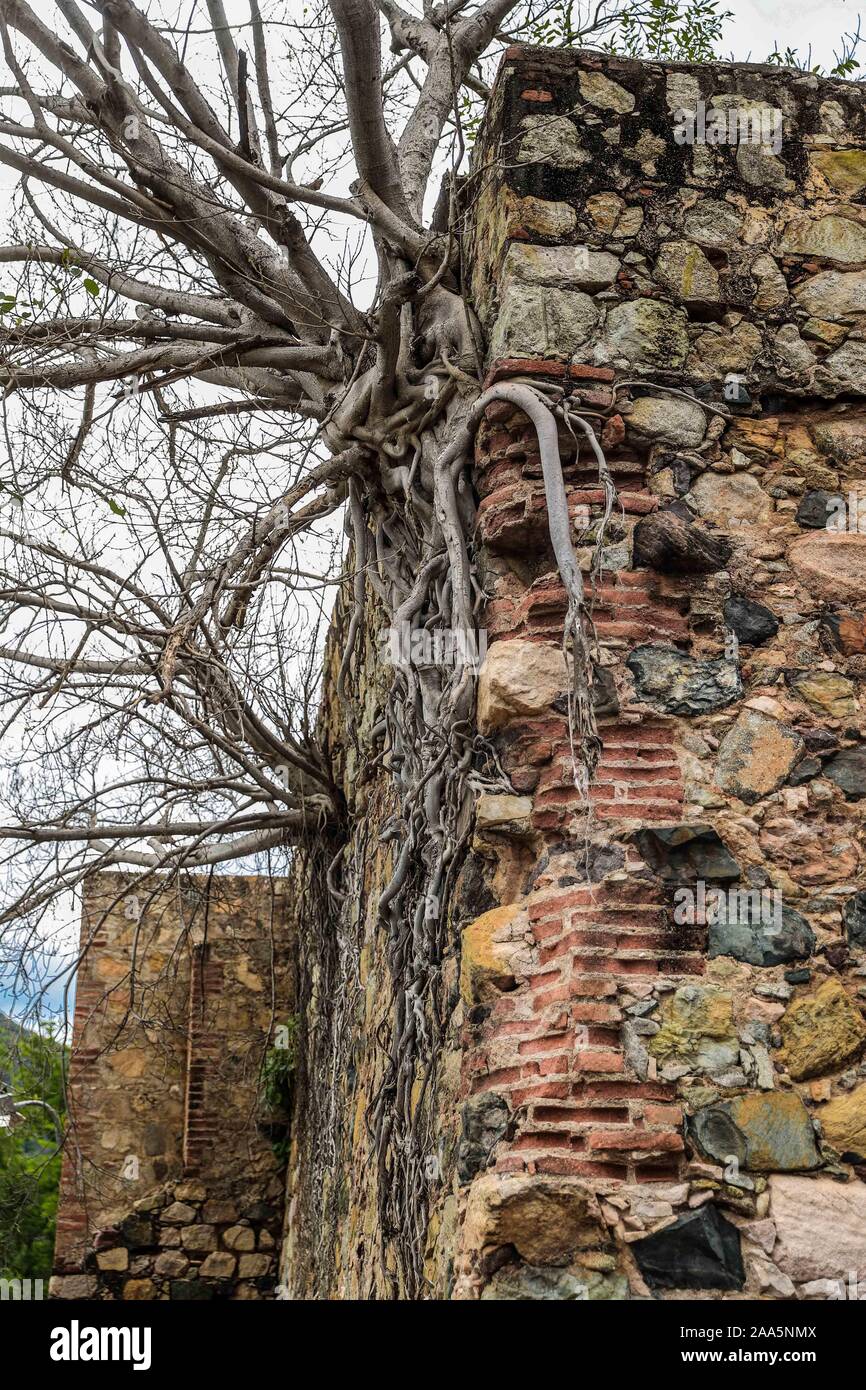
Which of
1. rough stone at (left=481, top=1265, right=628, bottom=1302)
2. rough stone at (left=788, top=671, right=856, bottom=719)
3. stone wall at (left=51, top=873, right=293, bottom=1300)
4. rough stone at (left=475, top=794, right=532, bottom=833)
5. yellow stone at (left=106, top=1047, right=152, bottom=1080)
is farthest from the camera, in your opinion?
yellow stone at (left=106, top=1047, right=152, bottom=1080)

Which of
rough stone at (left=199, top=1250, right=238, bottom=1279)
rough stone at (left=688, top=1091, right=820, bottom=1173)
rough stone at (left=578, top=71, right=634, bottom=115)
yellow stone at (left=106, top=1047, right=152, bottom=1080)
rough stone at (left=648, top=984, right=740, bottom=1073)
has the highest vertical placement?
rough stone at (left=578, top=71, right=634, bottom=115)

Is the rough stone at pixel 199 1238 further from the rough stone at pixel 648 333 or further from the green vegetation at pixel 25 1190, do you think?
the rough stone at pixel 648 333

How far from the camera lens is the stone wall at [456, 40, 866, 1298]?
10.8ft

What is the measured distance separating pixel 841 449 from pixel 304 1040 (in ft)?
15.7

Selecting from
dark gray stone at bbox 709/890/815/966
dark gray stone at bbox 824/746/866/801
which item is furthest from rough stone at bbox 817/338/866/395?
dark gray stone at bbox 709/890/815/966

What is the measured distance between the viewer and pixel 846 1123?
3.41 meters

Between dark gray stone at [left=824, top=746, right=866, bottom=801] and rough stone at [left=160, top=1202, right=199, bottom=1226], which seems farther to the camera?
rough stone at [left=160, top=1202, right=199, bottom=1226]

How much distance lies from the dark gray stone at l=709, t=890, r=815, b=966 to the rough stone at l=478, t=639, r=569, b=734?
26.2 inches

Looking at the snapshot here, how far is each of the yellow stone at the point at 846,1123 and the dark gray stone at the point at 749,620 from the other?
3.68ft

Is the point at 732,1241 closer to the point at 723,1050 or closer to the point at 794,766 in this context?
the point at 723,1050

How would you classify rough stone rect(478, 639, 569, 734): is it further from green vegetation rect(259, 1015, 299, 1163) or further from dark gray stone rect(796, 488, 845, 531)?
green vegetation rect(259, 1015, 299, 1163)
